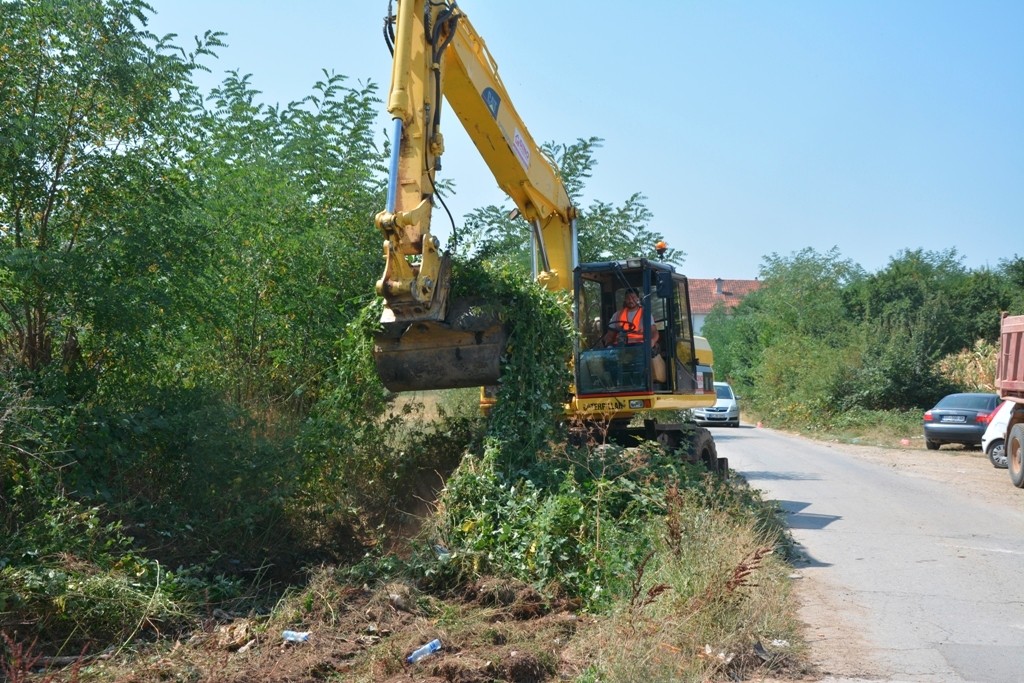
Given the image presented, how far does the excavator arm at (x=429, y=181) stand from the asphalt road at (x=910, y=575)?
378cm

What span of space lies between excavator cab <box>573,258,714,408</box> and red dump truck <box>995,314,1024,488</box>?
7.59 m

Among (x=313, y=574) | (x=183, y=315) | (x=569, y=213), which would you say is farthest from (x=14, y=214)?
(x=569, y=213)

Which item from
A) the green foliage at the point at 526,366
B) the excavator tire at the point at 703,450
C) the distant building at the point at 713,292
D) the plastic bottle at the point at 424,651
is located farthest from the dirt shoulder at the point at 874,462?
the distant building at the point at 713,292

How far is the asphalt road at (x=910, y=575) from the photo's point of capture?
6906mm

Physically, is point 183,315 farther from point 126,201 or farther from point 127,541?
point 127,541

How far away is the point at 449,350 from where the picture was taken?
9.54m

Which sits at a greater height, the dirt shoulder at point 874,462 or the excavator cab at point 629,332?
the excavator cab at point 629,332

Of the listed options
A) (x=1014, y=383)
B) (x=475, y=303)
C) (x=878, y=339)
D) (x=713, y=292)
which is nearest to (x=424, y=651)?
(x=475, y=303)

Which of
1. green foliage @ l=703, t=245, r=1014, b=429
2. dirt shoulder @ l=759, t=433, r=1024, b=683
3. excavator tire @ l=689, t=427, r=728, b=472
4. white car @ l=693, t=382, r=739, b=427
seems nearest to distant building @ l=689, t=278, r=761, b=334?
green foliage @ l=703, t=245, r=1014, b=429

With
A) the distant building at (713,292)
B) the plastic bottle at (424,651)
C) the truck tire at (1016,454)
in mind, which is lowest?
the plastic bottle at (424,651)

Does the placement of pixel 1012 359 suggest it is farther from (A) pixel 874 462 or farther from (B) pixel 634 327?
(B) pixel 634 327

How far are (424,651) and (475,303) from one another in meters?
4.06

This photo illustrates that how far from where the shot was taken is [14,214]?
9148 millimetres

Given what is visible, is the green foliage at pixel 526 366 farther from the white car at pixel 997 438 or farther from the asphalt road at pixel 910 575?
the white car at pixel 997 438
